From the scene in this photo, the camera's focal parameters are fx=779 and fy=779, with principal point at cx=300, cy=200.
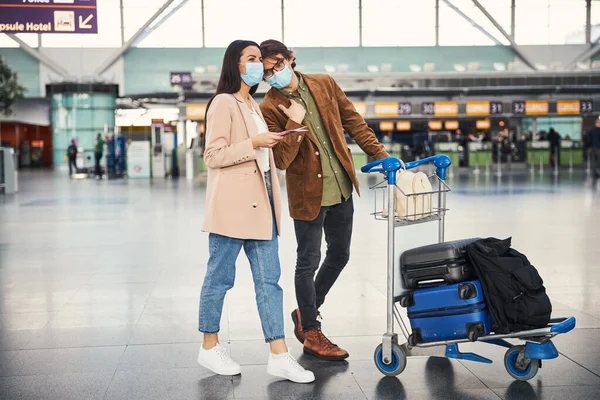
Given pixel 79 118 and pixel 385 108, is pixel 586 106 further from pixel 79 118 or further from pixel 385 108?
pixel 79 118

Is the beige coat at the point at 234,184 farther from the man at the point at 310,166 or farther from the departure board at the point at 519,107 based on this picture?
the departure board at the point at 519,107

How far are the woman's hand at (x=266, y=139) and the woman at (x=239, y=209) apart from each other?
0.02 m

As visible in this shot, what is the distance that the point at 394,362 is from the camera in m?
3.95

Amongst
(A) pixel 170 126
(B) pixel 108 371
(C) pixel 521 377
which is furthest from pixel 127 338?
(A) pixel 170 126

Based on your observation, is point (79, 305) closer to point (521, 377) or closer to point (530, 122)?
point (521, 377)

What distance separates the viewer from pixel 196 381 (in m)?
3.92

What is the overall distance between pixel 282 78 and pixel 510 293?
1.63m

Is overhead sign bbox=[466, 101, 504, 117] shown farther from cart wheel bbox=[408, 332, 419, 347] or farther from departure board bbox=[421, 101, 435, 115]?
cart wheel bbox=[408, 332, 419, 347]

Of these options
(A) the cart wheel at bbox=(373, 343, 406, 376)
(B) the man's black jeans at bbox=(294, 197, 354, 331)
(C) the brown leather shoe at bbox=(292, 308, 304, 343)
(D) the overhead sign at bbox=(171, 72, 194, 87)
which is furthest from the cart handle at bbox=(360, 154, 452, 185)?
(D) the overhead sign at bbox=(171, 72, 194, 87)

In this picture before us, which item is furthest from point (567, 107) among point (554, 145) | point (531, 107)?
point (554, 145)

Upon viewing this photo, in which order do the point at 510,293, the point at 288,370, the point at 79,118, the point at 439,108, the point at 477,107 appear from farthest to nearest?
the point at 79,118
the point at 439,108
the point at 477,107
the point at 288,370
the point at 510,293

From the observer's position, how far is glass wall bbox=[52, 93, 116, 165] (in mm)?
43938

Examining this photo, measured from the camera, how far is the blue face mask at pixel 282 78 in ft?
13.8

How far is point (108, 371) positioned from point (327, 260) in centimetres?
138
